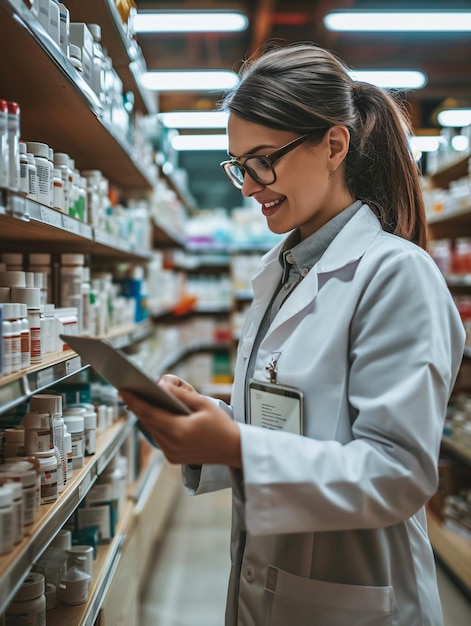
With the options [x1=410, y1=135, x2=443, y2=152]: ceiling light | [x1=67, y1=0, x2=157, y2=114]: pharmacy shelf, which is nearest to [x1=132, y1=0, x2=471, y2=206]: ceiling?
[x1=410, y1=135, x2=443, y2=152]: ceiling light

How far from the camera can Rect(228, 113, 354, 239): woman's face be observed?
4.50 ft

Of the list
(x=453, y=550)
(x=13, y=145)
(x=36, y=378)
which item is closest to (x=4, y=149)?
(x=13, y=145)

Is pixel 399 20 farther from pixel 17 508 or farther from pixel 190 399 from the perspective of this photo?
pixel 17 508

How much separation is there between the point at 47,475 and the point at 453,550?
290 cm

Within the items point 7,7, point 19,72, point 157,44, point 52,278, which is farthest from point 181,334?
point 7,7

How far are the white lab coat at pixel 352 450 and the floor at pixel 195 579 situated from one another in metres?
1.99

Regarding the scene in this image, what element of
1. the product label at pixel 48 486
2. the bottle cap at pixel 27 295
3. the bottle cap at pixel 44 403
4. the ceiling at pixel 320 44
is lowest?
the product label at pixel 48 486

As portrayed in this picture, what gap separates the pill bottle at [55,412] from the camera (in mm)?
1682

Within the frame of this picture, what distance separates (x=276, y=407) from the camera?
1352 mm

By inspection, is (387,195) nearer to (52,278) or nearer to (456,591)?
(52,278)

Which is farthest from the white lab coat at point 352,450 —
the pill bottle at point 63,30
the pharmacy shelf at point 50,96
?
the pill bottle at point 63,30

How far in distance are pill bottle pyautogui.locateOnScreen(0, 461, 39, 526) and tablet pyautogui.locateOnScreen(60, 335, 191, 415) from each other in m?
0.34

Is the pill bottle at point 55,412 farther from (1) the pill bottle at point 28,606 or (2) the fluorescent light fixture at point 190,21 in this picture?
(2) the fluorescent light fixture at point 190,21

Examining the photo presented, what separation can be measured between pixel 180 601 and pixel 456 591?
1.60 m
